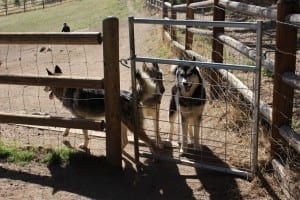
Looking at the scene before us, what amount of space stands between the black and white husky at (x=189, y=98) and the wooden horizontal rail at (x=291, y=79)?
1295 mm

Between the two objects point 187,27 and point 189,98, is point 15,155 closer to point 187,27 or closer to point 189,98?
point 189,98

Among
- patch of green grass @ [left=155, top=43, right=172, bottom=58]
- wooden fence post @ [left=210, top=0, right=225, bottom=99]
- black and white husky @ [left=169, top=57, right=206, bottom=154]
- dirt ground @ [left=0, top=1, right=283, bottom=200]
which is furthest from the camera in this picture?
patch of green grass @ [left=155, top=43, right=172, bottom=58]

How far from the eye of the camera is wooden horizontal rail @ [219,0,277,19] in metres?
4.90

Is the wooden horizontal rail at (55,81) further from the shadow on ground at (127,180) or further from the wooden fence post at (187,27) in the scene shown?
the wooden fence post at (187,27)

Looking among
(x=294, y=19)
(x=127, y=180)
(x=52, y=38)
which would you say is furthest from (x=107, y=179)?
(x=294, y=19)

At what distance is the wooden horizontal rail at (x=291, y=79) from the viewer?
4204mm

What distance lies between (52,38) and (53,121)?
1087 mm

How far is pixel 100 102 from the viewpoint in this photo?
604 centimetres

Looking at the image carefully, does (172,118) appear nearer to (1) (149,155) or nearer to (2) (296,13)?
(1) (149,155)

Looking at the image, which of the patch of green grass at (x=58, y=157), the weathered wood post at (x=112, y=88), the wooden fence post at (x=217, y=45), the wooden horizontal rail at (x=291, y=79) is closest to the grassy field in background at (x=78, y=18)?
the wooden fence post at (x=217, y=45)

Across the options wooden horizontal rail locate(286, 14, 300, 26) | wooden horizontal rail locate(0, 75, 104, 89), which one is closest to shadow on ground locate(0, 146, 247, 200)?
wooden horizontal rail locate(0, 75, 104, 89)

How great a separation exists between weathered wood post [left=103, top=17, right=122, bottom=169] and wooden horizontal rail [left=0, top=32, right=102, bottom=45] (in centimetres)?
19

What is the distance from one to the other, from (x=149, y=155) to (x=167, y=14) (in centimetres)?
1026

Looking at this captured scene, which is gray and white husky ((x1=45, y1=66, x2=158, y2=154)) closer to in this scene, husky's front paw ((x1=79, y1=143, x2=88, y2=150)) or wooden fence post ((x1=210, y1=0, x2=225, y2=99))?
husky's front paw ((x1=79, y1=143, x2=88, y2=150))
